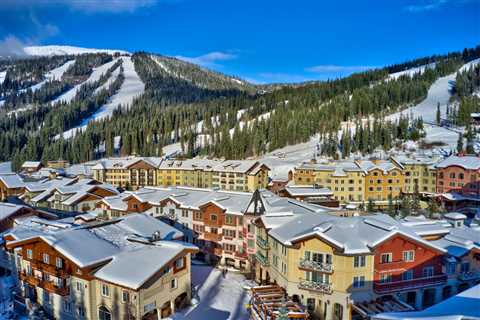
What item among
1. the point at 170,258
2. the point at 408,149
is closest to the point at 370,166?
the point at 408,149

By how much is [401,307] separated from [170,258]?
14438 millimetres

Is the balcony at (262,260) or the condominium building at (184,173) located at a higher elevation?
the condominium building at (184,173)

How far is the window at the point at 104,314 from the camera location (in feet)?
73.7

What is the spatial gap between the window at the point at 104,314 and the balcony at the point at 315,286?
12134 millimetres

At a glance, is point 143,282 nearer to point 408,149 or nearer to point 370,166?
point 370,166

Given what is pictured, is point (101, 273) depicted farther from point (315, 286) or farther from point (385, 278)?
point (385, 278)

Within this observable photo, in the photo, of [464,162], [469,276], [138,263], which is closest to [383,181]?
[464,162]

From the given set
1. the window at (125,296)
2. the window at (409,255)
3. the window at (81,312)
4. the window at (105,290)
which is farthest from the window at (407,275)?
the window at (81,312)

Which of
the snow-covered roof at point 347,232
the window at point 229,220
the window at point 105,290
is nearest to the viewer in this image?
the window at point 105,290

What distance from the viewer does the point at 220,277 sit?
31.4 m

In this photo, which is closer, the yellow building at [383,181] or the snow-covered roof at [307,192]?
the snow-covered roof at [307,192]

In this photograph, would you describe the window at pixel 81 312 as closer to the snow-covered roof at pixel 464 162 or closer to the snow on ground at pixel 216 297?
the snow on ground at pixel 216 297

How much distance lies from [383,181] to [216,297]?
43790mm

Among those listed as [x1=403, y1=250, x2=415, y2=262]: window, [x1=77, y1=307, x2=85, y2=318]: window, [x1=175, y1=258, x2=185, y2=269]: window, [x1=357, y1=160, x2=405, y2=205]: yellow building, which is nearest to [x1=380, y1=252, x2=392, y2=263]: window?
[x1=403, y1=250, x2=415, y2=262]: window
